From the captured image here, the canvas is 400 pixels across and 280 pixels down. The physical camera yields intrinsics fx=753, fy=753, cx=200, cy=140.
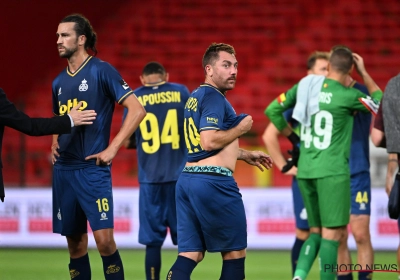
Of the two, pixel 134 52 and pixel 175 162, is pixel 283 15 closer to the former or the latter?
pixel 134 52

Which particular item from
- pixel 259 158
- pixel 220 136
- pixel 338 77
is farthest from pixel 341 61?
pixel 220 136

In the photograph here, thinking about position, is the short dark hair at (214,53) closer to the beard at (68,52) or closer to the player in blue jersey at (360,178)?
the beard at (68,52)

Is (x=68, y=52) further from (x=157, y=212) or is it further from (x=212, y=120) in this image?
A: (x=157, y=212)

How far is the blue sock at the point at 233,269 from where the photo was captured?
18.0 ft

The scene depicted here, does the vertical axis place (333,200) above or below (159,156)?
below

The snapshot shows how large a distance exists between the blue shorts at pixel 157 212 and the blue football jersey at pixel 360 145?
6.13 ft

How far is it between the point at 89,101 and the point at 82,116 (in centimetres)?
25

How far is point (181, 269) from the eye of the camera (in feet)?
17.8

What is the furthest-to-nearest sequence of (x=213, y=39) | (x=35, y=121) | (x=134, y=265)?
(x=213, y=39) → (x=134, y=265) → (x=35, y=121)

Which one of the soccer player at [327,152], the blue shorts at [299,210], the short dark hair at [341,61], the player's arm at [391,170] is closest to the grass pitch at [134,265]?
the blue shorts at [299,210]

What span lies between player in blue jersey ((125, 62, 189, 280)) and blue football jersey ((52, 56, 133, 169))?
58.8 inches

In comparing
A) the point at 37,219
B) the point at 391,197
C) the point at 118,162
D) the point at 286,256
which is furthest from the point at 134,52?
the point at 391,197

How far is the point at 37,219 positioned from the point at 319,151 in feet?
20.2

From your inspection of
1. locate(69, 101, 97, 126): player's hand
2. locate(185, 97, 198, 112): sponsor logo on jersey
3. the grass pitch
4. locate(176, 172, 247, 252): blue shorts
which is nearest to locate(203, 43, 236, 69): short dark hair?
locate(185, 97, 198, 112): sponsor logo on jersey
